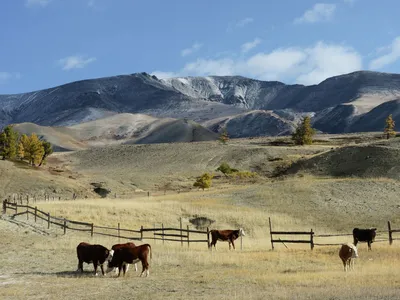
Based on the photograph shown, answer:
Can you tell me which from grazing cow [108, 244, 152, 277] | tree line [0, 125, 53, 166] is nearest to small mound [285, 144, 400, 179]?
tree line [0, 125, 53, 166]

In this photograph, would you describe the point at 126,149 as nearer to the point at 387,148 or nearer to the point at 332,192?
the point at 387,148

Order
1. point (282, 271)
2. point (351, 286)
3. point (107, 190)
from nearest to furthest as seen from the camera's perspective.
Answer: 1. point (351, 286)
2. point (282, 271)
3. point (107, 190)

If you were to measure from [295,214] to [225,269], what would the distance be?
30.4m

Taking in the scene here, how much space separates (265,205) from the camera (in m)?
57.1

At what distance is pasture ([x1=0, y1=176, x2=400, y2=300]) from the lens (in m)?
19.1

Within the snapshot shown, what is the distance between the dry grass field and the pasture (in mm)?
52

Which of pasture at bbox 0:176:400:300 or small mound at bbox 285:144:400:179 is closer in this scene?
pasture at bbox 0:176:400:300

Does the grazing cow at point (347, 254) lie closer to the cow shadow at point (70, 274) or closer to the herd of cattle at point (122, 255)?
the herd of cattle at point (122, 255)

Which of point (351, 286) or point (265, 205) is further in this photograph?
point (265, 205)

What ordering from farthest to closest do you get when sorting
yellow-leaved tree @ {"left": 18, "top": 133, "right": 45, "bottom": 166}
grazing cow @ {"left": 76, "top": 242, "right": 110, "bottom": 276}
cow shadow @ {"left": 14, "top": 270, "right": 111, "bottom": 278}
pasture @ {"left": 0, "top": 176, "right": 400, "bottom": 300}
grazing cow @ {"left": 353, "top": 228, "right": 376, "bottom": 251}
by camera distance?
yellow-leaved tree @ {"left": 18, "top": 133, "right": 45, "bottom": 166} → grazing cow @ {"left": 353, "top": 228, "right": 376, "bottom": 251} → grazing cow @ {"left": 76, "top": 242, "right": 110, "bottom": 276} → cow shadow @ {"left": 14, "top": 270, "right": 111, "bottom": 278} → pasture @ {"left": 0, "top": 176, "right": 400, "bottom": 300}

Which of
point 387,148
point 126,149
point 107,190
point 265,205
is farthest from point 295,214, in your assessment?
point 126,149

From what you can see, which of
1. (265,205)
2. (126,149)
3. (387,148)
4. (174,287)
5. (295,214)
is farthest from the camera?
(126,149)

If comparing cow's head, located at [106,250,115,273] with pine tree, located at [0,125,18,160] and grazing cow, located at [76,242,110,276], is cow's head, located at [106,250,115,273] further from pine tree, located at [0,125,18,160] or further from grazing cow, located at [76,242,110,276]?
pine tree, located at [0,125,18,160]

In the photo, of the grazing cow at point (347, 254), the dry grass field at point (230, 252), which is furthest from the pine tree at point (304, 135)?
the grazing cow at point (347, 254)
